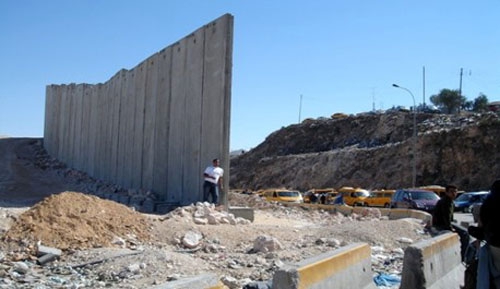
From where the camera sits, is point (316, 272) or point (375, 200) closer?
point (316, 272)

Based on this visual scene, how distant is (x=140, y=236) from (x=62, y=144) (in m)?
25.0

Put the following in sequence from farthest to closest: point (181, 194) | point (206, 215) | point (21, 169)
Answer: point (21, 169) < point (181, 194) < point (206, 215)

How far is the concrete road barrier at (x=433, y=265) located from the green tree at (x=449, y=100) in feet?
275

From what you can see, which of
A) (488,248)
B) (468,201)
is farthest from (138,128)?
(468,201)

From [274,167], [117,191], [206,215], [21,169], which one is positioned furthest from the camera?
[274,167]

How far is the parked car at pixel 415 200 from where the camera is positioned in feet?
80.2

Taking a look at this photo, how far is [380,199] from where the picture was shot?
115ft

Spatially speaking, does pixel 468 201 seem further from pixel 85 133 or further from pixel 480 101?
pixel 480 101

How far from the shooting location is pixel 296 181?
67.1 m

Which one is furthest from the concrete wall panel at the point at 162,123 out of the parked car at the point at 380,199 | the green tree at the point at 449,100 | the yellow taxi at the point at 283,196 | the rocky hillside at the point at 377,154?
the green tree at the point at 449,100

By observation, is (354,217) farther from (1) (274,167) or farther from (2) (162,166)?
(1) (274,167)

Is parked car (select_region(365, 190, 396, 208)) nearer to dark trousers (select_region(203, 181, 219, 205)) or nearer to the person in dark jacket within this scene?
dark trousers (select_region(203, 181, 219, 205))

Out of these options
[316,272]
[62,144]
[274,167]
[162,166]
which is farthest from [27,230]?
[274,167]

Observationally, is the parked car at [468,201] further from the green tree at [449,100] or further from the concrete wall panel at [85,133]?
the green tree at [449,100]
